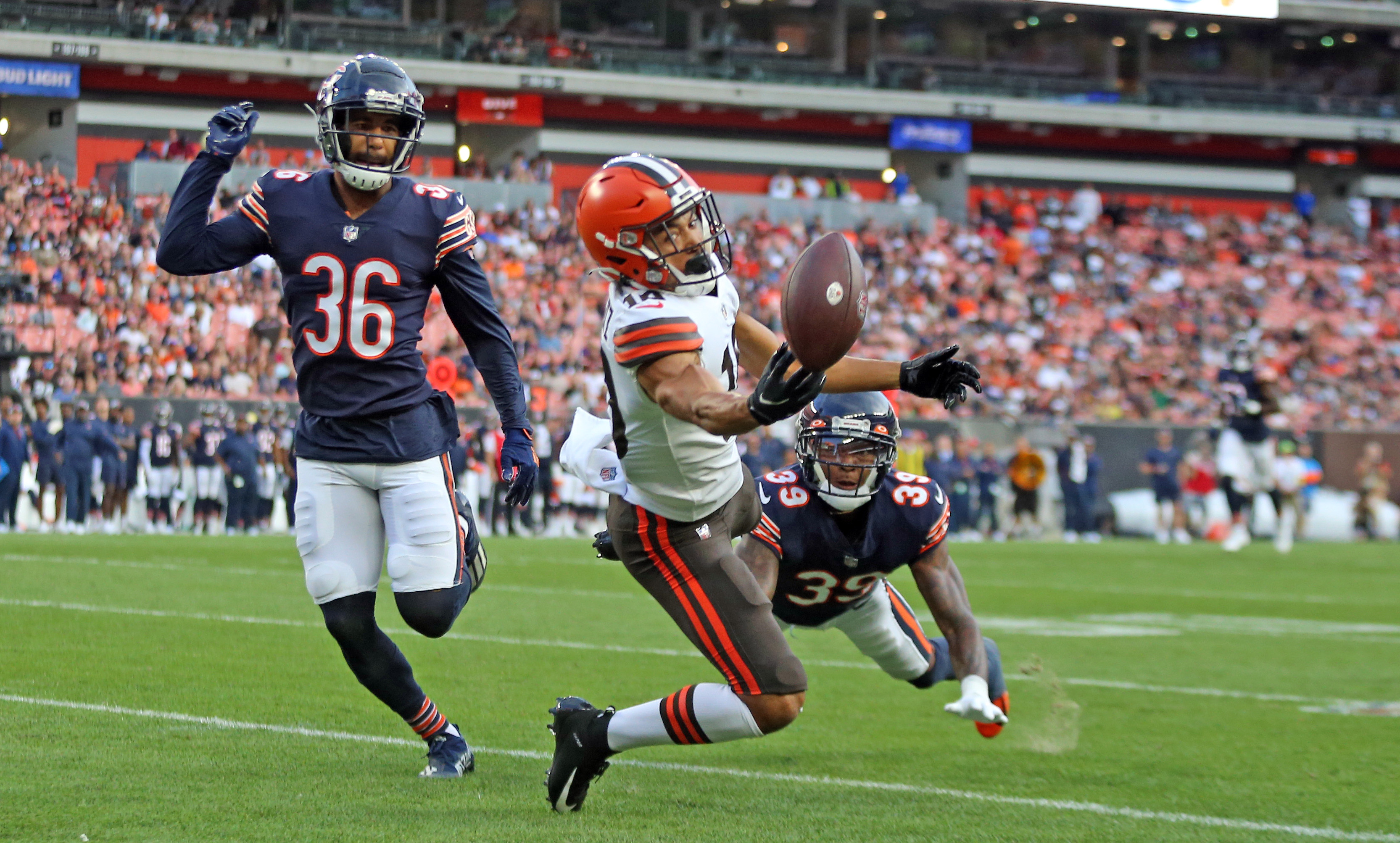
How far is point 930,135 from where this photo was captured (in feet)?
105

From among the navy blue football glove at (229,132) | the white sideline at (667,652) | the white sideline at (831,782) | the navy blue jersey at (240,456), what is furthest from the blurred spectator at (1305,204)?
the navy blue football glove at (229,132)

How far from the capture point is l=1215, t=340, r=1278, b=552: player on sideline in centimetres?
1602

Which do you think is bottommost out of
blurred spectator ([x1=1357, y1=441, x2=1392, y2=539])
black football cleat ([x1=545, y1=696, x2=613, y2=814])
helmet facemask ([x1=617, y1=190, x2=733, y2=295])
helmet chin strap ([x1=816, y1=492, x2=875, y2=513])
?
blurred spectator ([x1=1357, y1=441, x2=1392, y2=539])

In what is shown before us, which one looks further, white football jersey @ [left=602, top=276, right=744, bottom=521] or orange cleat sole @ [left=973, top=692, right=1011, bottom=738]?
orange cleat sole @ [left=973, top=692, right=1011, bottom=738]

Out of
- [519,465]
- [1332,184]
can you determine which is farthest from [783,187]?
[519,465]

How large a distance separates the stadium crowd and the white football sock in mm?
14391

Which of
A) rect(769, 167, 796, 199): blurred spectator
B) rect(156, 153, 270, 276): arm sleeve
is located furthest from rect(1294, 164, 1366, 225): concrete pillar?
rect(156, 153, 270, 276): arm sleeve

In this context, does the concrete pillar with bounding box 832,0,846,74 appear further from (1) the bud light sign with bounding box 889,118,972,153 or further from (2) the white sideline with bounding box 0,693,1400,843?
(2) the white sideline with bounding box 0,693,1400,843

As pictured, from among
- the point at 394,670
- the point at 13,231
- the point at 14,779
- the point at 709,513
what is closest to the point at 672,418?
the point at 709,513

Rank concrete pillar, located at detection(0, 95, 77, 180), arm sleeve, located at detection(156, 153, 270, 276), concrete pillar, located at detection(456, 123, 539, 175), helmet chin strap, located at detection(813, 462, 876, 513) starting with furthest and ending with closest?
concrete pillar, located at detection(456, 123, 539, 175), concrete pillar, located at detection(0, 95, 77, 180), helmet chin strap, located at detection(813, 462, 876, 513), arm sleeve, located at detection(156, 153, 270, 276)

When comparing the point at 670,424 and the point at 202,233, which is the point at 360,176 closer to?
the point at 202,233

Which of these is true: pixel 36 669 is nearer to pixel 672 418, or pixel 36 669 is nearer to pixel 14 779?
pixel 14 779

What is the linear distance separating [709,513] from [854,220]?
82.9ft

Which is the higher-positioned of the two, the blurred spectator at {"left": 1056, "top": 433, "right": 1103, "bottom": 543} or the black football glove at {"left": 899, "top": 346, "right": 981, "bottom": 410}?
the black football glove at {"left": 899, "top": 346, "right": 981, "bottom": 410}
